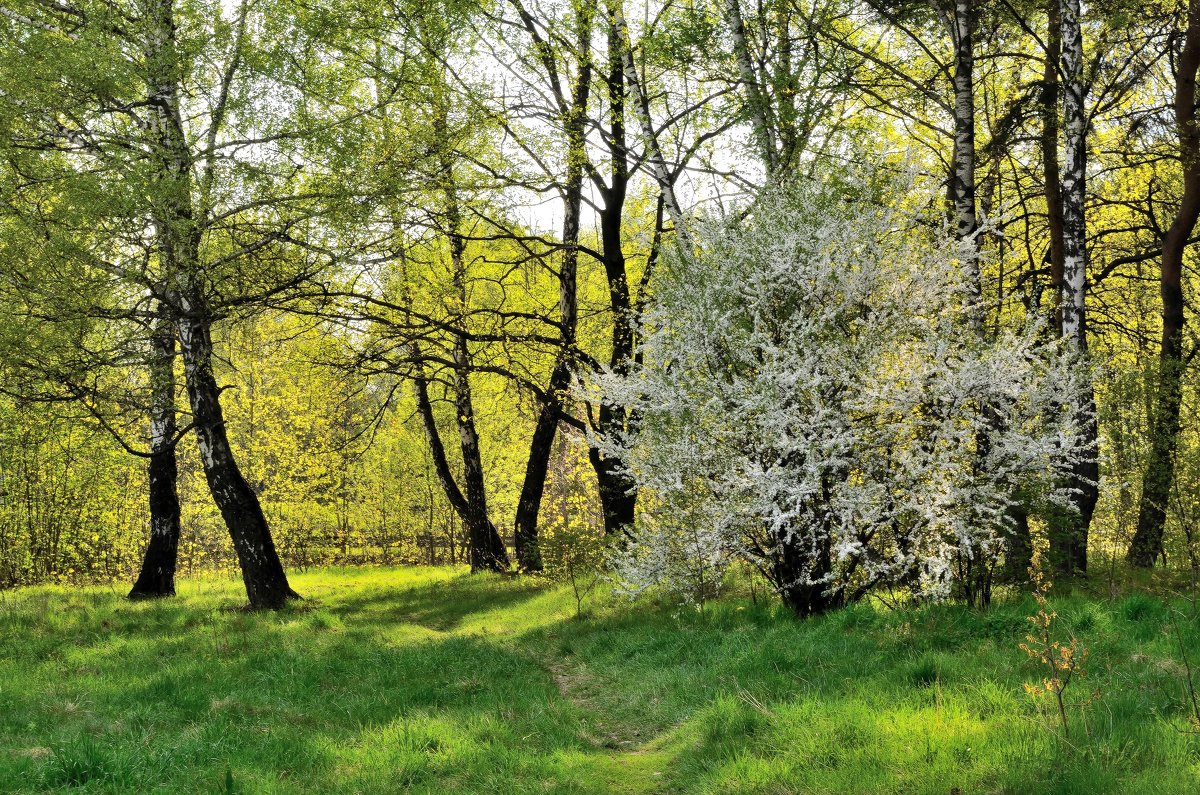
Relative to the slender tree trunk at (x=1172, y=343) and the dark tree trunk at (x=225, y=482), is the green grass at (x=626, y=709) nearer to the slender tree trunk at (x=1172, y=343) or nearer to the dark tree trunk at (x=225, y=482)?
the dark tree trunk at (x=225, y=482)

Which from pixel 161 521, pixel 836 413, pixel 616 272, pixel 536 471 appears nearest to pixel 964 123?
pixel 836 413

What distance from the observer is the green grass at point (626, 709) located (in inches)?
166

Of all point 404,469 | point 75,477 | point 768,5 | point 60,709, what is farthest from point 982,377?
point 404,469

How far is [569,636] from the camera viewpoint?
33.9 ft

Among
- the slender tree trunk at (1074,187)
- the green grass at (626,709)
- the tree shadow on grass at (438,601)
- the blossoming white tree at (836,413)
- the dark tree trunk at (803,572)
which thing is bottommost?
the tree shadow on grass at (438,601)

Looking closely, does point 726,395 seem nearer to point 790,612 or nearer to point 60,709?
point 790,612

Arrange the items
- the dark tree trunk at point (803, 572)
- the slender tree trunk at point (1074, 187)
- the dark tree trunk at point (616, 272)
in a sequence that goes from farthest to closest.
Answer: the dark tree trunk at point (616, 272) < the slender tree trunk at point (1074, 187) < the dark tree trunk at point (803, 572)

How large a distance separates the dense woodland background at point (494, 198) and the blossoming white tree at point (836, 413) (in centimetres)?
32

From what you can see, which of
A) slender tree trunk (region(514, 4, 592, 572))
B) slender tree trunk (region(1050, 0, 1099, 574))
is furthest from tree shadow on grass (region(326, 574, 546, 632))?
slender tree trunk (region(1050, 0, 1099, 574))

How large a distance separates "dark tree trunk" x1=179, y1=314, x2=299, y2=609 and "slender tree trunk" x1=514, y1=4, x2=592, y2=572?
4.46 metres

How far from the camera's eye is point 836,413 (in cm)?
773

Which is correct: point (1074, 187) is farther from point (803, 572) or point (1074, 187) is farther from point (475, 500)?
point (475, 500)

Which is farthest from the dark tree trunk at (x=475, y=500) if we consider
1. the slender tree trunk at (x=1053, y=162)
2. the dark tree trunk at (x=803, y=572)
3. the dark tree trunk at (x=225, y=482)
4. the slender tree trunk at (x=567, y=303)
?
the slender tree trunk at (x=1053, y=162)

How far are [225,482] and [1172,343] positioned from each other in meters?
15.4
